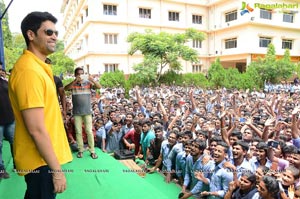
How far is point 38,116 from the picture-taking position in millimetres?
1312

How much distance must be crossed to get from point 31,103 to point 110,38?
19584mm

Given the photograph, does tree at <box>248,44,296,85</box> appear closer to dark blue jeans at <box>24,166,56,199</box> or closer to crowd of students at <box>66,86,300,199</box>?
crowd of students at <box>66,86,300,199</box>

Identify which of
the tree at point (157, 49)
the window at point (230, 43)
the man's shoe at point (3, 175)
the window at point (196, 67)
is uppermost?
the window at point (230, 43)

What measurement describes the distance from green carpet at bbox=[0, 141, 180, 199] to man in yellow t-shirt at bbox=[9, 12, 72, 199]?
Result: 119 centimetres

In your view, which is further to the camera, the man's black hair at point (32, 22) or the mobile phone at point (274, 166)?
the mobile phone at point (274, 166)

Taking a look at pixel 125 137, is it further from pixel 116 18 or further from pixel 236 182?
pixel 116 18

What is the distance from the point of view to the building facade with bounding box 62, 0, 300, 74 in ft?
64.7

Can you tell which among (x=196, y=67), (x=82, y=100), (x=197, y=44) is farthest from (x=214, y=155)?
(x=197, y=44)

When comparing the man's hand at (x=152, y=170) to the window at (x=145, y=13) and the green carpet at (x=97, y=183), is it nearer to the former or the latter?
the green carpet at (x=97, y=183)

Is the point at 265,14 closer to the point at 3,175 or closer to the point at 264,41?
the point at 264,41

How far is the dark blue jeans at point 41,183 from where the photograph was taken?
4.75 ft

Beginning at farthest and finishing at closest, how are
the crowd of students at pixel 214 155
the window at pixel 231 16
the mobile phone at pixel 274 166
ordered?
the window at pixel 231 16 < the mobile phone at pixel 274 166 < the crowd of students at pixel 214 155

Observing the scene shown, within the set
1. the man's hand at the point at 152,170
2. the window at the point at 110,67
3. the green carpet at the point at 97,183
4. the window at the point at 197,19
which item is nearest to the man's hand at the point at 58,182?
the green carpet at the point at 97,183

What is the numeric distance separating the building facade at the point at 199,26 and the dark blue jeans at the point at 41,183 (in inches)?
733
